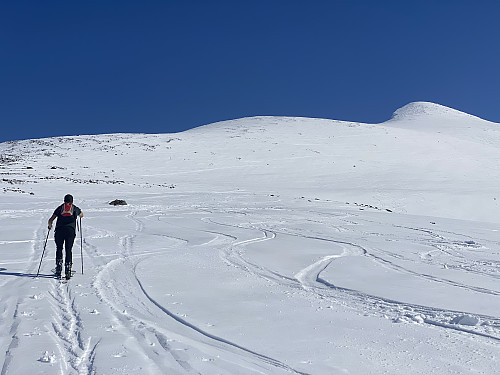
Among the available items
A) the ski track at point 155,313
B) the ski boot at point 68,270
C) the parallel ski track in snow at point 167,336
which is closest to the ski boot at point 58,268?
the ski boot at point 68,270

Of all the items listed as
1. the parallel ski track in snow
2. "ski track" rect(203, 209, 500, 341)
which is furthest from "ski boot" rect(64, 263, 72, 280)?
"ski track" rect(203, 209, 500, 341)

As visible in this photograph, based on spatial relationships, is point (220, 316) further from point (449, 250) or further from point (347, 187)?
point (347, 187)

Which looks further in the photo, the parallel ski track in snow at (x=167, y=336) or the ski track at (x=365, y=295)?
the ski track at (x=365, y=295)

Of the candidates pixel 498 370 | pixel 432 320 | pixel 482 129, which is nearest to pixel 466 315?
pixel 432 320

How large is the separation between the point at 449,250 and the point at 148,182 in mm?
29406

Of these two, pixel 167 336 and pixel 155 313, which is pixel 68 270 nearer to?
pixel 155 313

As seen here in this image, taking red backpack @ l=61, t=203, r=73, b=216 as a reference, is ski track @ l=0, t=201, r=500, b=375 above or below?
below

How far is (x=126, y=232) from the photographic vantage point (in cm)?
1548

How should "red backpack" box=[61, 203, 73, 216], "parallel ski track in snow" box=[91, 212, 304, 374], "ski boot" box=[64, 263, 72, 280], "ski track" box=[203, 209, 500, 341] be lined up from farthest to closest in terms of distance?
"red backpack" box=[61, 203, 73, 216]
"ski boot" box=[64, 263, 72, 280]
"ski track" box=[203, 209, 500, 341]
"parallel ski track in snow" box=[91, 212, 304, 374]

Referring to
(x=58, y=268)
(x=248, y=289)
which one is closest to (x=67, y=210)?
(x=58, y=268)

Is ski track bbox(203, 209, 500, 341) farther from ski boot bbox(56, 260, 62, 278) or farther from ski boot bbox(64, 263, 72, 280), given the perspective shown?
ski boot bbox(56, 260, 62, 278)

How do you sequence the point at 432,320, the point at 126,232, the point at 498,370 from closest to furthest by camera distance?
the point at 498,370 → the point at 432,320 → the point at 126,232

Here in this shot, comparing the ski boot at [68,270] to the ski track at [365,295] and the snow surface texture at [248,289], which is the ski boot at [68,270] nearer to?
the snow surface texture at [248,289]

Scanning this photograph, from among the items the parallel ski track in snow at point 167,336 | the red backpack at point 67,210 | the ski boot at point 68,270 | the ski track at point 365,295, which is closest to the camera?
the parallel ski track in snow at point 167,336
